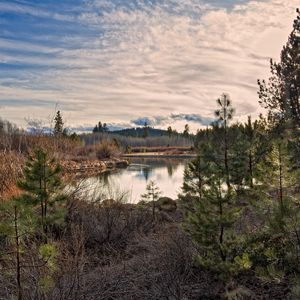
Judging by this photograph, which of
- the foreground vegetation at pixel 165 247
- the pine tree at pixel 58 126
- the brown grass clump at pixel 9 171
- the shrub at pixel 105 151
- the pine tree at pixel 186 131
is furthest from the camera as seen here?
the pine tree at pixel 186 131

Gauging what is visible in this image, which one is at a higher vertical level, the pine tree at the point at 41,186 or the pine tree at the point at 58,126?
the pine tree at the point at 58,126

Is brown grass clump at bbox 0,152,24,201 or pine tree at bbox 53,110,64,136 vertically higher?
pine tree at bbox 53,110,64,136

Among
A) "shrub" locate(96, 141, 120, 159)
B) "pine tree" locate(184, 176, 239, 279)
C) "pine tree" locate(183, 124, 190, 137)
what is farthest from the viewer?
"pine tree" locate(183, 124, 190, 137)

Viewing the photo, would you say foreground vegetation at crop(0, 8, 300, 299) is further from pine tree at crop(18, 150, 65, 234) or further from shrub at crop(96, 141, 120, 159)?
shrub at crop(96, 141, 120, 159)

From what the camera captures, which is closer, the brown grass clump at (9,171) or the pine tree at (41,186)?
the pine tree at (41,186)

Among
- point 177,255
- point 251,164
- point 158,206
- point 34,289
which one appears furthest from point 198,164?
point 251,164

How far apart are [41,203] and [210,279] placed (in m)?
3.66

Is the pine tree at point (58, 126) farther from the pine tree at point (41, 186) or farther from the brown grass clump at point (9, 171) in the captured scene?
the pine tree at point (41, 186)

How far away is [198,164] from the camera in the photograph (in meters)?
8.89

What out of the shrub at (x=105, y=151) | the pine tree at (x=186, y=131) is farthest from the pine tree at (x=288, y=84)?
the pine tree at (x=186, y=131)

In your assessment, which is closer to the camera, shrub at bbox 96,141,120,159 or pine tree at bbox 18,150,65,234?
pine tree at bbox 18,150,65,234

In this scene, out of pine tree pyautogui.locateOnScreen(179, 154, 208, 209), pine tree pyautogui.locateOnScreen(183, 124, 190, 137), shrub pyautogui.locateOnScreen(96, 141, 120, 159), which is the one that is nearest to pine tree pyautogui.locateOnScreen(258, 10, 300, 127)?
pine tree pyautogui.locateOnScreen(179, 154, 208, 209)

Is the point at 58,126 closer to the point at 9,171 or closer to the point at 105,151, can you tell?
the point at 9,171

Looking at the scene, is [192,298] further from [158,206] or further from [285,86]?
[285,86]
